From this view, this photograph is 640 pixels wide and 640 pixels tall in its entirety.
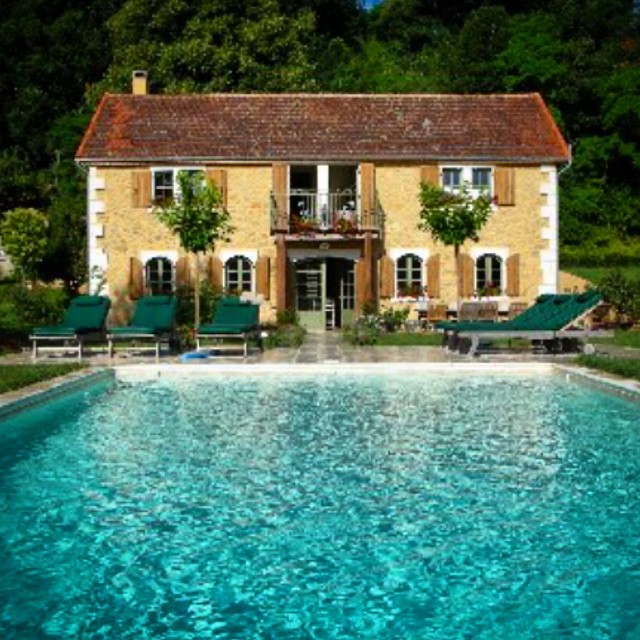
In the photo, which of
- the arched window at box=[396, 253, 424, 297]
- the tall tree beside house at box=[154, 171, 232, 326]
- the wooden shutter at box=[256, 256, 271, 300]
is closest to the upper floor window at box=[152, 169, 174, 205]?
the wooden shutter at box=[256, 256, 271, 300]

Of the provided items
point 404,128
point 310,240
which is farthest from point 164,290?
point 404,128

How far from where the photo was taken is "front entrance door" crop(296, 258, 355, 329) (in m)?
29.9

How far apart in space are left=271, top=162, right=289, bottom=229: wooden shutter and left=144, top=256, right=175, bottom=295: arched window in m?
3.24

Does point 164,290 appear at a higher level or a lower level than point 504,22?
lower

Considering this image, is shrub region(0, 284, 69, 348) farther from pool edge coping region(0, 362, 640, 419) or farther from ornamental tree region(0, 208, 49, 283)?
pool edge coping region(0, 362, 640, 419)

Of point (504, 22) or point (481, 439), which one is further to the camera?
point (504, 22)

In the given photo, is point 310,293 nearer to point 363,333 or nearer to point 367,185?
point 367,185

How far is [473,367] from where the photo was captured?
1870cm

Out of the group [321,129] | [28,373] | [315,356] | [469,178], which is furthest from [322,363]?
[321,129]

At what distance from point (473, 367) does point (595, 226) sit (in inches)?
1091

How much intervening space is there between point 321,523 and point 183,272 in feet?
72.7

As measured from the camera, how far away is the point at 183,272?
2944 cm

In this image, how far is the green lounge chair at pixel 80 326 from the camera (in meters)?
20.6

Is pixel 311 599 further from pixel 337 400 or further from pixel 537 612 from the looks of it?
pixel 337 400
